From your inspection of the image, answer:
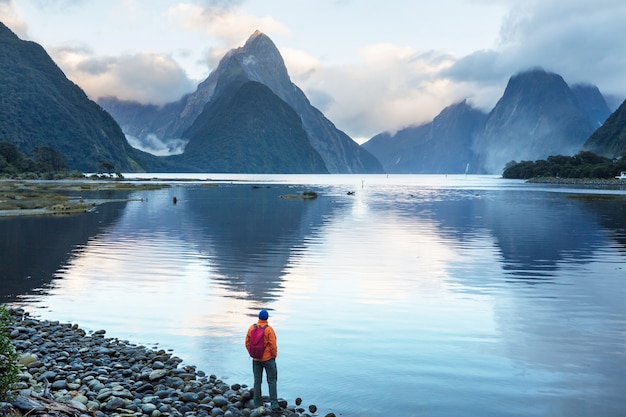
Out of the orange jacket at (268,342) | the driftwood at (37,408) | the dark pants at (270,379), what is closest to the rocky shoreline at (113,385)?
the driftwood at (37,408)

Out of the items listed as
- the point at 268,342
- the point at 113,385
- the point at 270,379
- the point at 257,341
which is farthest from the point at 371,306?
the point at 113,385

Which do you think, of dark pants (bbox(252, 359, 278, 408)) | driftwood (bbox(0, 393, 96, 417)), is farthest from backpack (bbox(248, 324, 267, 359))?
driftwood (bbox(0, 393, 96, 417))

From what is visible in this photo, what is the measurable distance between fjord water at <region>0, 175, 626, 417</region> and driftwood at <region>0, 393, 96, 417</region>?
5756 mm

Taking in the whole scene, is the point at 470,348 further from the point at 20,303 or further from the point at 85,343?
the point at 20,303

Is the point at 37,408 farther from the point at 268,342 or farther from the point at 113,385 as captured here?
the point at 268,342

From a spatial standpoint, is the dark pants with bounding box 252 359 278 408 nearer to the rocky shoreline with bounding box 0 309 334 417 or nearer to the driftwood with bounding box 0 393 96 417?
the rocky shoreline with bounding box 0 309 334 417

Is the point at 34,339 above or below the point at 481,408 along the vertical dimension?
above

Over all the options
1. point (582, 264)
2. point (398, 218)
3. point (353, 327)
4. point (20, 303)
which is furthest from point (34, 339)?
point (398, 218)

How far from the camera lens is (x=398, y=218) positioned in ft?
261

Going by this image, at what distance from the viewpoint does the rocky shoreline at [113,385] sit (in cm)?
1269

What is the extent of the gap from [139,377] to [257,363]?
142 inches

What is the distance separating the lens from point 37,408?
11078 mm

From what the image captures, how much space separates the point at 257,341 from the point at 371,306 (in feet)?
42.7

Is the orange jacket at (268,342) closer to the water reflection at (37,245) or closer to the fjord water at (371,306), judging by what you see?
the fjord water at (371,306)
